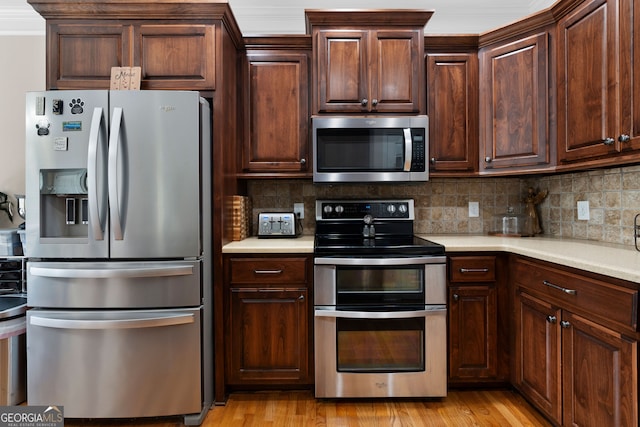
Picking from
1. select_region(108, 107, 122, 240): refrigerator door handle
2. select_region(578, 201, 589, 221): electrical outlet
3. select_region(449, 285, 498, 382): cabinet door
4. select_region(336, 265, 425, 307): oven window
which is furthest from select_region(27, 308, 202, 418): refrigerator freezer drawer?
select_region(578, 201, 589, 221): electrical outlet

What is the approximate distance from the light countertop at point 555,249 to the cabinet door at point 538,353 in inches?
10.1

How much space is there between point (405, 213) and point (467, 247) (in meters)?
0.62

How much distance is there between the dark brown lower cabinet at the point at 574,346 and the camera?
139 centimetres

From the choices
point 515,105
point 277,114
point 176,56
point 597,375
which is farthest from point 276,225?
point 597,375

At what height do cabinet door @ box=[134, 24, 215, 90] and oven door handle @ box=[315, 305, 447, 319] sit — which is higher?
cabinet door @ box=[134, 24, 215, 90]

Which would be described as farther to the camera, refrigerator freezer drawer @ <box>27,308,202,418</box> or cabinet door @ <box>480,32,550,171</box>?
cabinet door @ <box>480,32,550,171</box>

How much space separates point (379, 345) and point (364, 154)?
1174mm

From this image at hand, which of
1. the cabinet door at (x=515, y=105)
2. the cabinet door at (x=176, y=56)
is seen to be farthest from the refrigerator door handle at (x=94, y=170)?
the cabinet door at (x=515, y=105)

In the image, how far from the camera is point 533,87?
2375mm

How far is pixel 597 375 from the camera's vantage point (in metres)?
1.53

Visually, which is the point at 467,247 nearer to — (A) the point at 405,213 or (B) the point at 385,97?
(A) the point at 405,213

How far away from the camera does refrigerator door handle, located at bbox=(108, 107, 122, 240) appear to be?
74.1 inches

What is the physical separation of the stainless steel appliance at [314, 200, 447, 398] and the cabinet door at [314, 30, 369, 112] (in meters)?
0.98

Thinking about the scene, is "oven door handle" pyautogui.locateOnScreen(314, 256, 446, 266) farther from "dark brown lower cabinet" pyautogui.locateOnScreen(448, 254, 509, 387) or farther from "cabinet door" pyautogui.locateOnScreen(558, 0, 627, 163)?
"cabinet door" pyautogui.locateOnScreen(558, 0, 627, 163)
